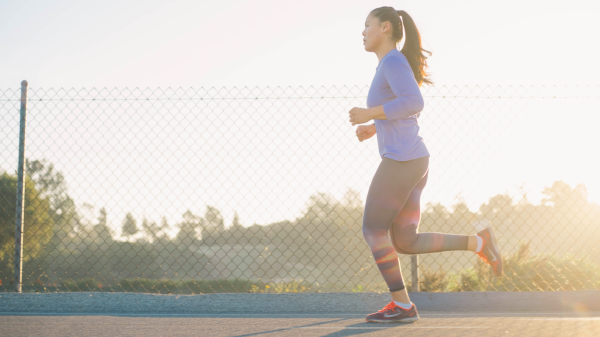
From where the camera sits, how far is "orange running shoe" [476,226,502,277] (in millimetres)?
2445

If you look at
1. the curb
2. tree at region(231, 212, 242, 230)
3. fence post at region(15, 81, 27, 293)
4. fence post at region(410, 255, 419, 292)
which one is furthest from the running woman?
fence post at region(15, 81, 27, 293)

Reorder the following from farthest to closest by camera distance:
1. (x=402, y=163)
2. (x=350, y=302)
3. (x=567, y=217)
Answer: (x=567, y=217) → (x=350, y=302) → (x=402, y=163)

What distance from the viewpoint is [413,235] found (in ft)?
7.65

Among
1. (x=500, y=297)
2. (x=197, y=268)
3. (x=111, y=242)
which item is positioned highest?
(x=111, y=242)

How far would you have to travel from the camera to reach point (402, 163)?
7.18 feet

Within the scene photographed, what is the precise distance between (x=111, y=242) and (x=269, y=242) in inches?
54.4

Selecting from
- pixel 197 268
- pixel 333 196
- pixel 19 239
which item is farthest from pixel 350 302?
pixel 19 239

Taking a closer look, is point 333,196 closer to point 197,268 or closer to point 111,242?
point 197,268

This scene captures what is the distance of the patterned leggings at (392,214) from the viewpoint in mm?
2184

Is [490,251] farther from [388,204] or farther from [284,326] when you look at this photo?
[284,326]

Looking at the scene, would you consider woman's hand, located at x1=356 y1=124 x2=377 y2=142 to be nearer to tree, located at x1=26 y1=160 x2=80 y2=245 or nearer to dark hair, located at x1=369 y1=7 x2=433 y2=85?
dark hair, located at x1=369 y1=7 x2=433 y2=85

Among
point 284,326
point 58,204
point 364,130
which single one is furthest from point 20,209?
point 364,130

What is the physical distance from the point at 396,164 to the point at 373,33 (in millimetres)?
705

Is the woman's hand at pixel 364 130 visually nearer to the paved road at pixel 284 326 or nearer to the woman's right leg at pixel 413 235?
the woman's right leg at pixel 413 235
